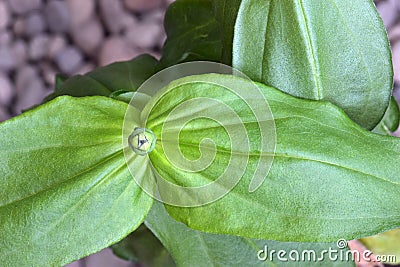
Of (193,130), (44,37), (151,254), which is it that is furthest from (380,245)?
(44,37)

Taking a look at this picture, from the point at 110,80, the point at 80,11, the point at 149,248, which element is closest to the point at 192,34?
the point at 110,80

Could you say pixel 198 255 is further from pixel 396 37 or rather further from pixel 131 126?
pixel 396 37

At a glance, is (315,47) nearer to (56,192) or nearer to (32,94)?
(56,192)

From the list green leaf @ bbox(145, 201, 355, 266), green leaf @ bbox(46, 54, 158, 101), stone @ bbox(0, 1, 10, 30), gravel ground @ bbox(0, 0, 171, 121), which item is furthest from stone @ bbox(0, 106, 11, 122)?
green leaf @ bbox(145, 201, 355, 266)

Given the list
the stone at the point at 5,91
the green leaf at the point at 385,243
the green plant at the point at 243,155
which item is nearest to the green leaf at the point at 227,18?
the green plant at the point at 243,155

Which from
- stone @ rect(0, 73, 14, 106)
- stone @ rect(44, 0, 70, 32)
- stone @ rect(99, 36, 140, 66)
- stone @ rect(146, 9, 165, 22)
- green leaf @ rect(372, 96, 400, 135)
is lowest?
stone @ rect(0, 73, 14, 106)

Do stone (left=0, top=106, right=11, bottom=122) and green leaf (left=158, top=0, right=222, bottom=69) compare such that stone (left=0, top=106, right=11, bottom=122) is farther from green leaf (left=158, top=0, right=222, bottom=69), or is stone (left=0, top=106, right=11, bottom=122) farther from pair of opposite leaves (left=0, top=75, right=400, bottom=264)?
pair of opposite leaves (left=0, top=75, right=400, bottom=264)
